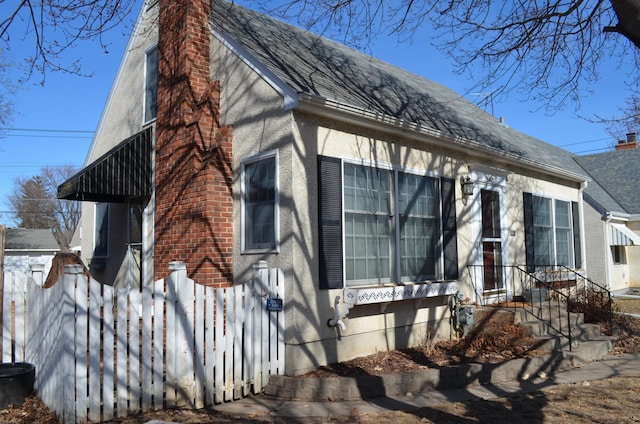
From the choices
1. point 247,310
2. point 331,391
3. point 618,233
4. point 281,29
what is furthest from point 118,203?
point 618,233

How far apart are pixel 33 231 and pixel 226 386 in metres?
40.0

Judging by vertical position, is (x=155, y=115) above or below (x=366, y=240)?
above

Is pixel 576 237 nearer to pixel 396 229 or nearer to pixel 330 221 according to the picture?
pixel 396 229

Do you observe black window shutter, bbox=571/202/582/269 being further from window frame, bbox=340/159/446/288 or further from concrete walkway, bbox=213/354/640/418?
concrete walkway, bbox=213/354/640/418

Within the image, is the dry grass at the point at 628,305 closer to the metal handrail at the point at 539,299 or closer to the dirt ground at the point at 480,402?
the metal handrail at the point at 539,299

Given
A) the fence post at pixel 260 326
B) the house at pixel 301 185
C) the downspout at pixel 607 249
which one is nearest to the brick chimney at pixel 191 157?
the house at pixel 301 185

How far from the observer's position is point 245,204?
756cm

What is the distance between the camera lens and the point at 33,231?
131ft

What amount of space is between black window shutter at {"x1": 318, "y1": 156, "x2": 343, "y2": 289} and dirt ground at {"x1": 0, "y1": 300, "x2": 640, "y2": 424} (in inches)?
47.4

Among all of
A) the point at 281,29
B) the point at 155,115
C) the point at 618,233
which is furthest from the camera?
the point at 618,233

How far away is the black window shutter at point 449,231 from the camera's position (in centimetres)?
884

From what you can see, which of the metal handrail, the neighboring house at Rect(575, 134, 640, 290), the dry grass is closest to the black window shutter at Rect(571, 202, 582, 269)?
the dry grass

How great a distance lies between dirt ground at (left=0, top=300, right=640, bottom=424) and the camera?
17.1ft

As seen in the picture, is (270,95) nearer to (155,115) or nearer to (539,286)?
(155,115)
